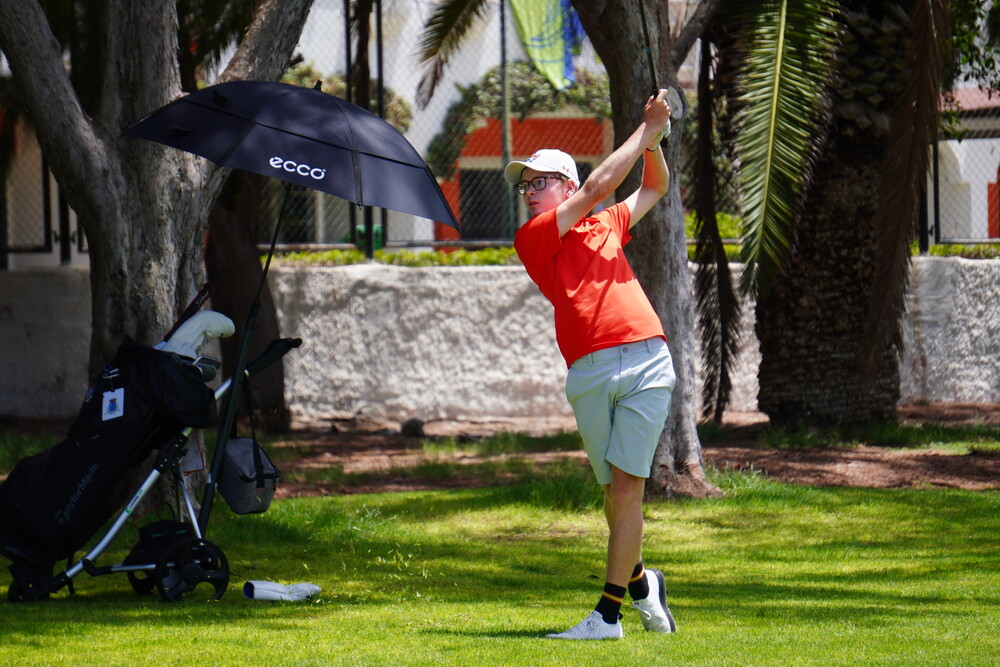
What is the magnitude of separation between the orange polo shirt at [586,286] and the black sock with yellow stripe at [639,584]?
763 mm

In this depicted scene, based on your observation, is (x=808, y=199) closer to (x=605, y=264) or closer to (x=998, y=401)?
(x=998, y=401)

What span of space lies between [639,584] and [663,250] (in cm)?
338

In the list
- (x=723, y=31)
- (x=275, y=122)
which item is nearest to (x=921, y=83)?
(x=723, y=31)

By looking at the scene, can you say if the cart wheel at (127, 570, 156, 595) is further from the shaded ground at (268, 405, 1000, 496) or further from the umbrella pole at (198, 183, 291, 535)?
the shaded ground at (268, 405, 1000, 496)

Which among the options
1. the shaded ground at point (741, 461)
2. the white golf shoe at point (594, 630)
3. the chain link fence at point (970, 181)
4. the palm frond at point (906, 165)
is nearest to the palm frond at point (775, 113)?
the palm frond at point (906, 165)

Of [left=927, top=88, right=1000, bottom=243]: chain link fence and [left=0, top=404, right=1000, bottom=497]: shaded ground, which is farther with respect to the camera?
[left=927, top=88, right=1000, bottom=243]: chain link fence

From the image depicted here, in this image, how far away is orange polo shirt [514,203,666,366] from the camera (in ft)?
15.1

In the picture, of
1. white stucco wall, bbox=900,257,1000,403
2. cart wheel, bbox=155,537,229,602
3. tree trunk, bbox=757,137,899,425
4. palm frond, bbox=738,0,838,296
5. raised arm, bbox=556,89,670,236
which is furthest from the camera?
white stucco wall, bbox=900,257,1000,403

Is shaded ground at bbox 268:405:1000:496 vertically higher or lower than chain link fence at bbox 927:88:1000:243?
lower

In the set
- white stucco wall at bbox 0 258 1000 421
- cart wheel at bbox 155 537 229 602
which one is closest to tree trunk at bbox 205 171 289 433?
white stucco wall at bbox 0 258 1000 421

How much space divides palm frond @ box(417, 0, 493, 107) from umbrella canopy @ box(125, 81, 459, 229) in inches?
255

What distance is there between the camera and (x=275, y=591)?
5.38 metres

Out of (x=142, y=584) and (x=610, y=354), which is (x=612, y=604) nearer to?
(x=610, y=354)

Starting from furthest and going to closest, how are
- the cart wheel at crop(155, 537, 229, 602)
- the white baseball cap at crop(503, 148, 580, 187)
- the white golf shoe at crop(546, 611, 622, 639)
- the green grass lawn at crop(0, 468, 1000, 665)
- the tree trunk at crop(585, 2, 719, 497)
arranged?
the tree trunk at crop(585, 2, 719, 497), the cart wheel at crop(155, 537, 229, 602), the white baseball cap at crop(503, 148, 580, 187), the white golf shoe at crop(546, 611, 622, 639), the green grass lawn at crop(0, 468, 1000, 665)
